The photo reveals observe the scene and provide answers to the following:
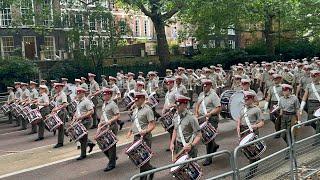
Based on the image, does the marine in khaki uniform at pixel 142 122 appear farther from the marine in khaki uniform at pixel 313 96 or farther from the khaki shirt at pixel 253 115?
the marine in khaki uniform at pixel 313 96

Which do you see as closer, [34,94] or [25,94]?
[34,94]

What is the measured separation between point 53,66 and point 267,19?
16518mm

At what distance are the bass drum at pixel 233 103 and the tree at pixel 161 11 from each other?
12.2 metres

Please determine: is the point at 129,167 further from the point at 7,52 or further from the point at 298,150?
the point at 7,52

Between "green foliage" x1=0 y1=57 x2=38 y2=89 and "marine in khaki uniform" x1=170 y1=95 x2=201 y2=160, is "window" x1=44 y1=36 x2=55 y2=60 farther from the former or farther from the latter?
"marine in khaki uniform" x1=170 y1=95 x2=201 y2=160

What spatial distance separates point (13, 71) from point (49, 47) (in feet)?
42.7

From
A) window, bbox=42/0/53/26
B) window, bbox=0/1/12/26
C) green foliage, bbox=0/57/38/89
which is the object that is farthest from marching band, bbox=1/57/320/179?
window, bbox=0/1/12/26

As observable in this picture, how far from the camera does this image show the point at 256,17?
34375mm

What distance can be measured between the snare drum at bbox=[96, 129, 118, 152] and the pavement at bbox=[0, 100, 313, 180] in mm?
641

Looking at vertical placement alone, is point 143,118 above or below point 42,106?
above

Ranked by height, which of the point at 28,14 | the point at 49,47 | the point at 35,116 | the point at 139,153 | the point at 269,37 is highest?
the point at 28,14

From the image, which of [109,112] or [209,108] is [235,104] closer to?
[209,108]

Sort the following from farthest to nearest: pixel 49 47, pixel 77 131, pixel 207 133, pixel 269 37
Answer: pixel 269 37, pixel 49 47, pixel 77 131, pixel 207 133

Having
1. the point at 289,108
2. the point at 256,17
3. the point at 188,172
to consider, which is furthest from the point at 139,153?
the point at 256,17
